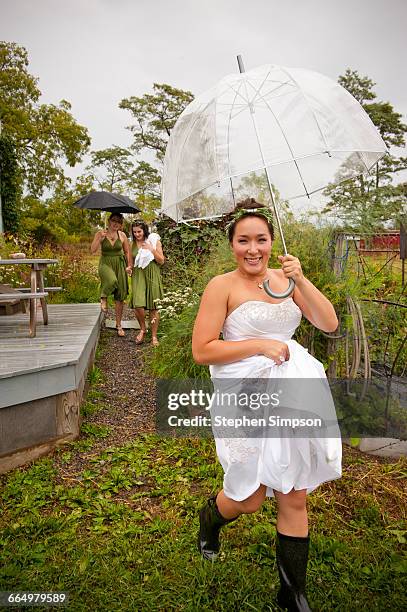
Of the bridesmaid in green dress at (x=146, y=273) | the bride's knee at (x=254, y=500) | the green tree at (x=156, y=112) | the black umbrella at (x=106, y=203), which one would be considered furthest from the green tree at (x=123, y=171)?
the bride's knee at (x=254, y=500)

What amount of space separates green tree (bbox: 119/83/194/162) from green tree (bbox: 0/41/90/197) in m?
5.73

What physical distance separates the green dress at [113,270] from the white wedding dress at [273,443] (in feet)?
15.7

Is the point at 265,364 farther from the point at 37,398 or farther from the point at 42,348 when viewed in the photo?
the point at 42,348

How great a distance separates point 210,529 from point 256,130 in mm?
2059

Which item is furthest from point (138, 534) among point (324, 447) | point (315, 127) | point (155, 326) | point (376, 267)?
point (155, 326)

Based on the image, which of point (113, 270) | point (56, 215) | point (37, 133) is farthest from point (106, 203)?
point (56, 215)

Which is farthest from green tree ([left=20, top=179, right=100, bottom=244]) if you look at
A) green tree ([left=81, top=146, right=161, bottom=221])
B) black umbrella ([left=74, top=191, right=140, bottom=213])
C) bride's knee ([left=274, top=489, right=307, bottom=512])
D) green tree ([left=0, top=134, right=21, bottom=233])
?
bride's knee ([left=274, top=489, right=307, bottom=512])

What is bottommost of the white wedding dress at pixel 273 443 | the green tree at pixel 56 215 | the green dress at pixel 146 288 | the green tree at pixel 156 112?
the white wedding dress at pixel 273 443

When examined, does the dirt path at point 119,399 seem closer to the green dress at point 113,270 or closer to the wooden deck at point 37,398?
the wooden deck at point 37,398

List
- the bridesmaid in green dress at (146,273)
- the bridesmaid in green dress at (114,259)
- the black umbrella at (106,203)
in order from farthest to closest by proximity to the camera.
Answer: the bridesmaid in green dress at (114,259)
the black umbrella at (106,203)
the bridesmaid in green dress at (146,273)

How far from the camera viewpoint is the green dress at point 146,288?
237 inches

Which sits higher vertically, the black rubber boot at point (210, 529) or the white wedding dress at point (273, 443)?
the white wedding dress at point (273, 443)

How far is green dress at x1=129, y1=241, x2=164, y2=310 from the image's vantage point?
6.02 metres

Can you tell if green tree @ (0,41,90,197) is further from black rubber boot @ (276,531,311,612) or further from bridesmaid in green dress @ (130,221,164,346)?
black rubber boot @ (276,531,311,612)
